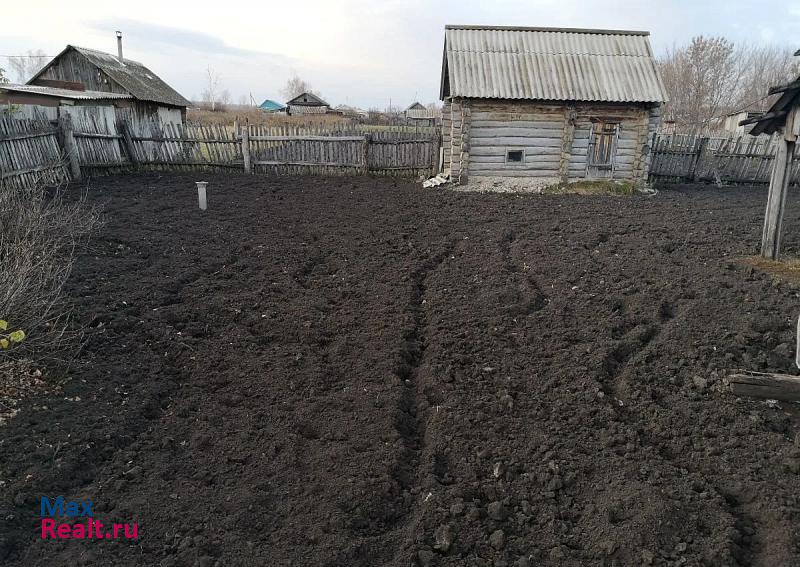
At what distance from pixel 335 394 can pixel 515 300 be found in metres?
2.86

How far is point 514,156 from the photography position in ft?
50.0

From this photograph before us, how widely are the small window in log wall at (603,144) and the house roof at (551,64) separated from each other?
85 cm

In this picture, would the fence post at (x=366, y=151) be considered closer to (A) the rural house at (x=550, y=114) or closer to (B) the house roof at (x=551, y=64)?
(A) the rural house at (x=550, y=114)

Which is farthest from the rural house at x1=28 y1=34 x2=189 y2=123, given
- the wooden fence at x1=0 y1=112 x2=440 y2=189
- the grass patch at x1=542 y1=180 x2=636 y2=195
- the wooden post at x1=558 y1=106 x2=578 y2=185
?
the grass patch at x1=542 y1=180 x2=636 y2=195

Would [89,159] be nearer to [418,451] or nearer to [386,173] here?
[386,173]

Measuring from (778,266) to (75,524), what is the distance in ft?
28.7

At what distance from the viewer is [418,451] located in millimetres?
3770

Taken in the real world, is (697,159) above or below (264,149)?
below

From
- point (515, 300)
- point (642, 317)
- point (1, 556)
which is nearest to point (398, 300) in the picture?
point (515, 300)

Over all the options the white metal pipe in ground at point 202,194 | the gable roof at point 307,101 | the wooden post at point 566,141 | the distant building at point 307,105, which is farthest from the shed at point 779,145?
the gable roof at point 307,101

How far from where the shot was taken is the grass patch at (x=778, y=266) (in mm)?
7179

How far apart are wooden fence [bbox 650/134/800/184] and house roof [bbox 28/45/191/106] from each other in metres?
23.4

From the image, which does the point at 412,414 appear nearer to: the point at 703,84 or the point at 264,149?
the point at 264,149

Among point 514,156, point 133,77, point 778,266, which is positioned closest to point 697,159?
point 514,156
